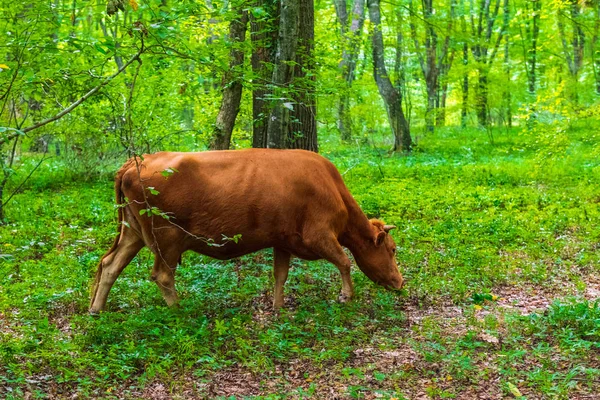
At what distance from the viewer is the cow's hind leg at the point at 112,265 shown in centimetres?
721

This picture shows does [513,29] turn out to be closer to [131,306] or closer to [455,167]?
[455,167]

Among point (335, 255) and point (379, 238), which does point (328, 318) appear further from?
point (379, 238)

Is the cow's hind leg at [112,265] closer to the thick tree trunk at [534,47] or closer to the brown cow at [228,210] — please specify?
the brown cow at [228,210]

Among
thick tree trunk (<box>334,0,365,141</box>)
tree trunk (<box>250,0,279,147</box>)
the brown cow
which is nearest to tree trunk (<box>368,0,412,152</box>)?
thick tree trunk (<box>334,0,365,141</box>)

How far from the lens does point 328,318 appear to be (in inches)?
270

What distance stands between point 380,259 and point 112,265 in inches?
127

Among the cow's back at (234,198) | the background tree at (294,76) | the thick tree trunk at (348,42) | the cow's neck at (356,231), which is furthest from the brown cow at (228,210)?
the thick tree trunk at (348,42)

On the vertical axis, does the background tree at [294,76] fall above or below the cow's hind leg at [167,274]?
above

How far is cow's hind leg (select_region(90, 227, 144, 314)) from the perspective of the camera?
23.7 ft

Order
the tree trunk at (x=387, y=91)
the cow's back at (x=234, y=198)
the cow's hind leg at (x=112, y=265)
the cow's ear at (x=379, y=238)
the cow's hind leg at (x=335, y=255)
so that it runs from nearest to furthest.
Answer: the cow's back at (x=234, y=198) → the cow's hind leg at (x=112, y=265) → the cow's hind leg at (x=335, y=255) → the cow's ear at (x=379, y=238) → the tree trunk at (x=387, y=91)

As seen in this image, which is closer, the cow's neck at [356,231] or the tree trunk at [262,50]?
the cow's neck at [356,231]

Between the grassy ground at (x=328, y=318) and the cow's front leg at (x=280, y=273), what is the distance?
154mm

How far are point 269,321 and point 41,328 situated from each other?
231 cm

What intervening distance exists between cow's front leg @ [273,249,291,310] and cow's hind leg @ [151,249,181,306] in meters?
1.17
